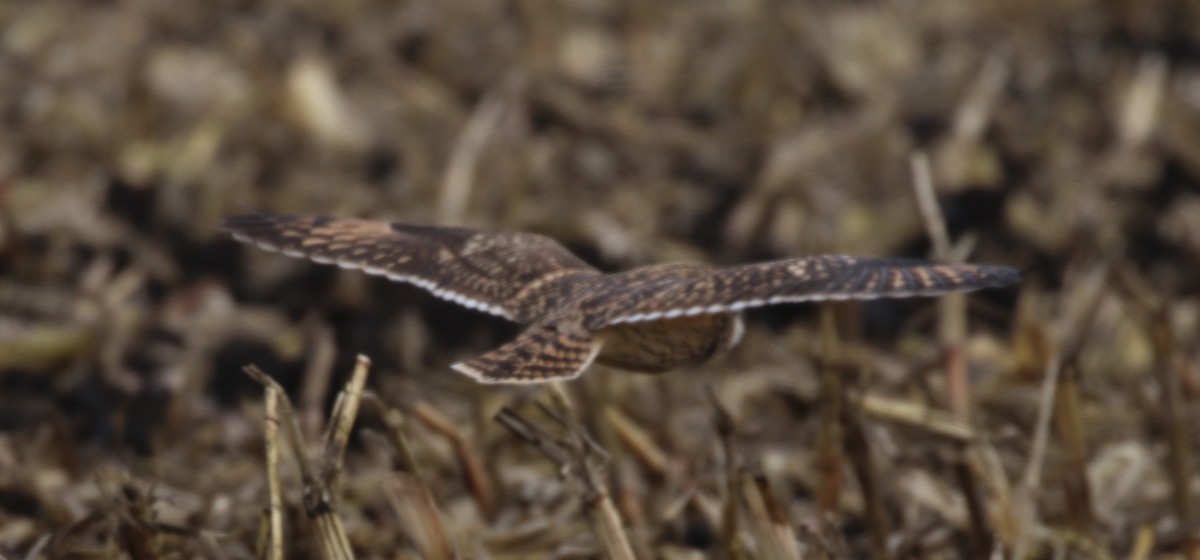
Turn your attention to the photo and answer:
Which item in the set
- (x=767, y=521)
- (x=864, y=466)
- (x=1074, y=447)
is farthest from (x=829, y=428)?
(x=1074, y=447)

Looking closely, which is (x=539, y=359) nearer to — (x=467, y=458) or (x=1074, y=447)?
(x=467, y=458)

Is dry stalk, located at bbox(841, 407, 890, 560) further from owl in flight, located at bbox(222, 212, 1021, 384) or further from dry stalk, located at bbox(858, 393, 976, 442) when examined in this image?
owl in flight, located at bbox(222, 212, 1021, 384)

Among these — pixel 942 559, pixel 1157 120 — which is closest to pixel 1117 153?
pixel 1157 120

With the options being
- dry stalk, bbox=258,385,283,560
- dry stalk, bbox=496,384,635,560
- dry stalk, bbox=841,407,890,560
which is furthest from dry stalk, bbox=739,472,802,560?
dry stalk, bbox=258,385,283,560

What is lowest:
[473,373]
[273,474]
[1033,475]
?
[1033,475]

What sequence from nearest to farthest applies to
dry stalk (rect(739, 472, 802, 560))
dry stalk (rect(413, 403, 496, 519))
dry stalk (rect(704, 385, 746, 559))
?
1. dry stalk (rect(739, 472, 802, 560))
2. dry stalk (rect(704, 385, 746, 559))
3. dry stalk (rect(413, 403, 496, 519))

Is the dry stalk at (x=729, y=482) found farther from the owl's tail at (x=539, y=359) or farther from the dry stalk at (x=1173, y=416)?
the dry stalk at (x=1173, y=416)

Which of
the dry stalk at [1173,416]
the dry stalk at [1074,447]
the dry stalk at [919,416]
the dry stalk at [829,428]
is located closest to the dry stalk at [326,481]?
the dry stalk at [829,428]
